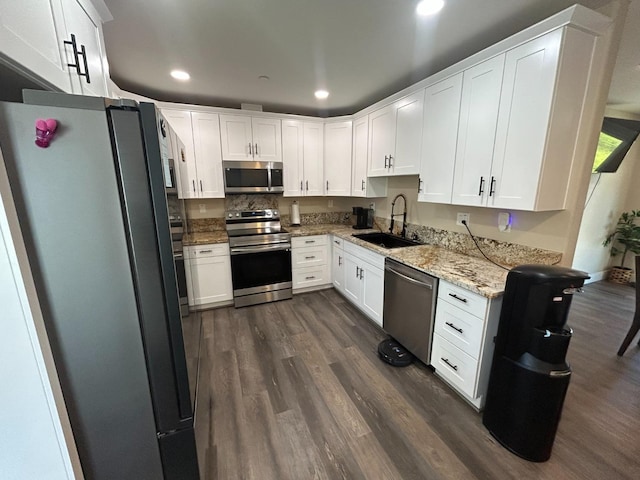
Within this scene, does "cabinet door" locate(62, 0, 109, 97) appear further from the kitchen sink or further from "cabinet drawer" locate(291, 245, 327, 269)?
the kitchen sink

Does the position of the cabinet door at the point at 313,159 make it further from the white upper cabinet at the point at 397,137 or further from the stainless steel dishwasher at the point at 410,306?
the stainless steel dishwasher at the point at 410,306

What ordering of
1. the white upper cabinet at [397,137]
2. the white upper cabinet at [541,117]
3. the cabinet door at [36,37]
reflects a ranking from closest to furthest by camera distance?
the cabinet door at [36,37] < the white upper cabinet at [541,117] < the white upper cabinet at [397,137]

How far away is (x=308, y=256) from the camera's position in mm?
3602

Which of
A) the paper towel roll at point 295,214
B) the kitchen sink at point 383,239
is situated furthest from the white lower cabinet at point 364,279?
the paper towel roll at point 295,214

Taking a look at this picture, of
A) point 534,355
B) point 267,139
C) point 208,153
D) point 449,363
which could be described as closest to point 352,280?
point 449,363

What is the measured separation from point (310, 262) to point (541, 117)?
2.76 metres

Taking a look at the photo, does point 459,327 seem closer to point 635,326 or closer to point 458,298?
point 458,298


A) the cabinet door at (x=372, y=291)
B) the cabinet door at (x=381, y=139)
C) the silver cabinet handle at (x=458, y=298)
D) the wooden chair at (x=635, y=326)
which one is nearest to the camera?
the silver cabinet handle at (x=458, y=298)

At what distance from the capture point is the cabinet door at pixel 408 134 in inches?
96.5

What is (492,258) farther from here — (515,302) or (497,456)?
(497,456)

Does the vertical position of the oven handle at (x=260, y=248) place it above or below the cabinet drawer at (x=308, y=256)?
above

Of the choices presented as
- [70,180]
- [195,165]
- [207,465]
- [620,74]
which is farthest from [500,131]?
[195,165]

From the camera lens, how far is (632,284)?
3.95m

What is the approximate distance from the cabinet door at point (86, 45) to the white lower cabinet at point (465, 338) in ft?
7.93
